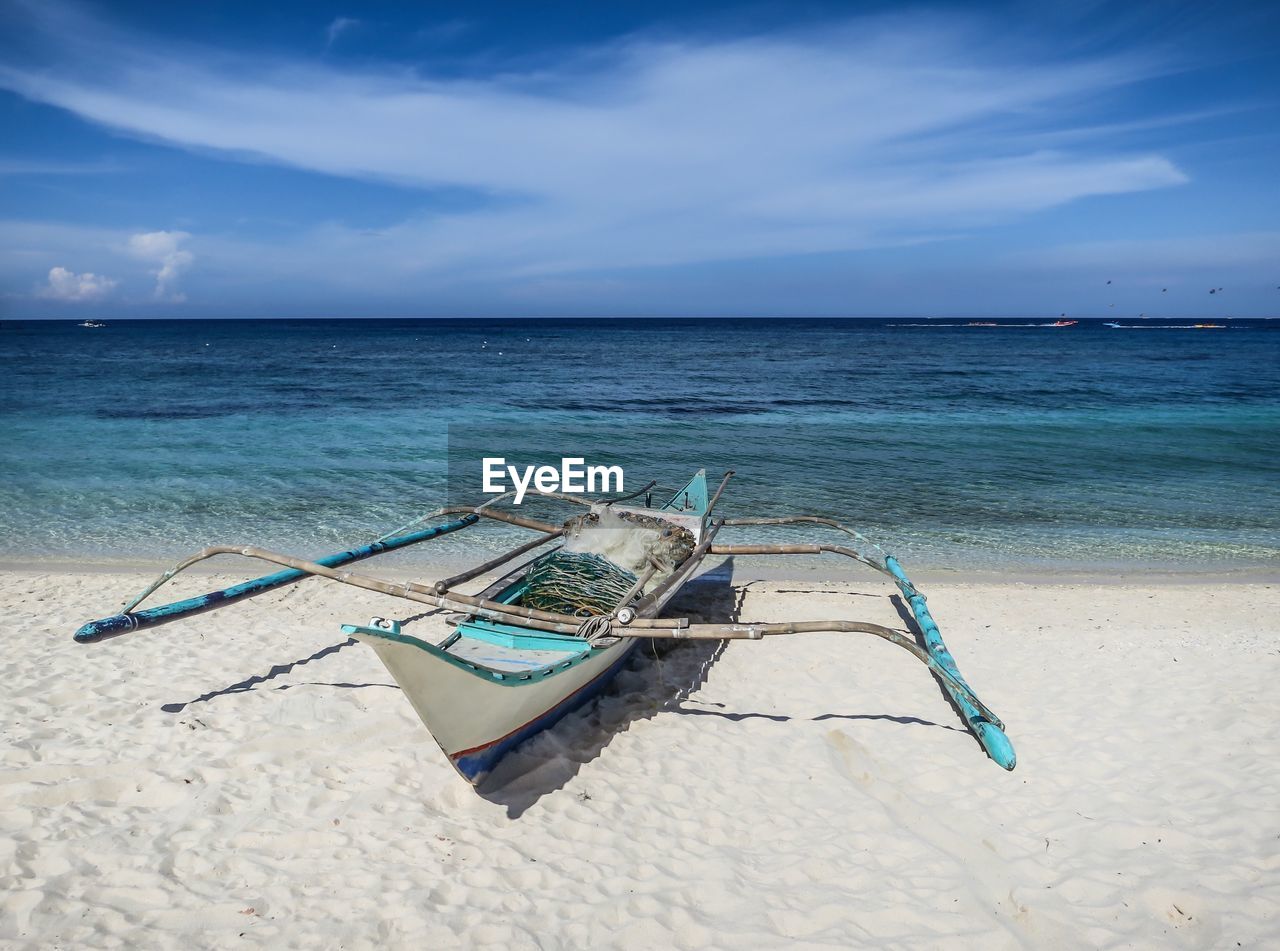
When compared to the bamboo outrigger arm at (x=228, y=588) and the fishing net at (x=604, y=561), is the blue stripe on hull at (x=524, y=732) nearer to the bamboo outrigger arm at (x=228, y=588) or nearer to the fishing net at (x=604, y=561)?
the fishing net at (x=604, y=561)

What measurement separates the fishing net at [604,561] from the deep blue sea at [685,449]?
3568 mm

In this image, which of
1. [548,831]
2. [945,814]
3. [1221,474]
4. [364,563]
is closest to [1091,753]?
[945,814]

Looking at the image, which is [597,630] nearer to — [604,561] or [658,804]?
[658,804]

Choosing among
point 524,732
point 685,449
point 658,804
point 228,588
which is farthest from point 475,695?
point 685,449

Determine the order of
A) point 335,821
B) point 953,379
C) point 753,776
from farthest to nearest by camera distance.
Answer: point 953,379, point 753,776, point 335,821

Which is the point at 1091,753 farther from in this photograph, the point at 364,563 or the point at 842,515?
the point at 364,563

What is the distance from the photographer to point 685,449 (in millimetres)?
17719

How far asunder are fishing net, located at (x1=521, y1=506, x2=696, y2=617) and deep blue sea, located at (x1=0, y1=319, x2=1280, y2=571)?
140 inches

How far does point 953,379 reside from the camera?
3206 centimetres

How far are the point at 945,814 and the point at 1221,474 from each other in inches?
570

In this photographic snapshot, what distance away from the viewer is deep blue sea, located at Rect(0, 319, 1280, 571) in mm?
10891

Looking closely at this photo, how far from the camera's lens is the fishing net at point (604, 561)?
5906 millimetres
